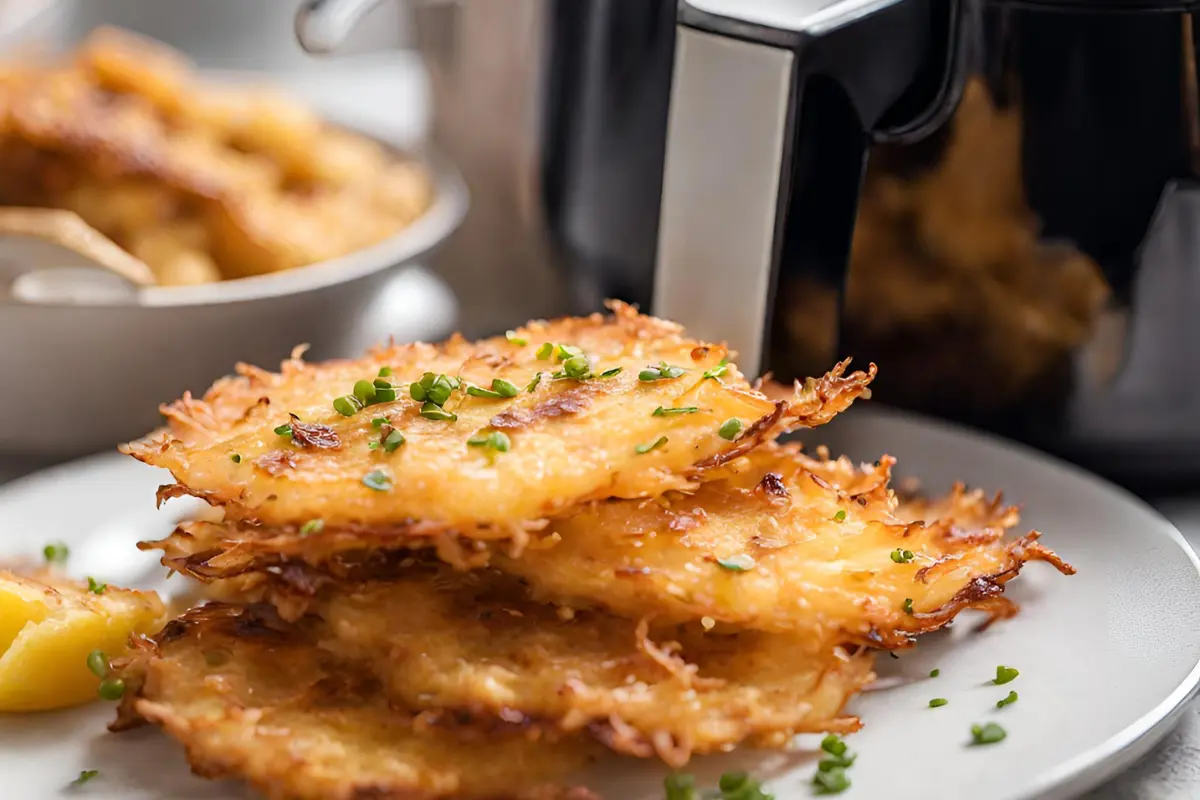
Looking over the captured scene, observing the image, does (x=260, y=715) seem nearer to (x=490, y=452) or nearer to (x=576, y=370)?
(x=490, y=452)

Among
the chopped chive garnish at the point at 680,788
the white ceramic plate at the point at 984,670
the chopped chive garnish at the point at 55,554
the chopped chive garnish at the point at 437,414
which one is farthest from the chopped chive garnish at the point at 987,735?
the chopped chive garnish at the point at 55,554

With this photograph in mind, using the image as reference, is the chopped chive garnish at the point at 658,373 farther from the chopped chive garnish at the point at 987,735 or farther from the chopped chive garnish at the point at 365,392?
the chopped chive garnish at the point at 987,735

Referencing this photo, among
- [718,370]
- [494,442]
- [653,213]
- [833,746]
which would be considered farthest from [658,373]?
[653,213]

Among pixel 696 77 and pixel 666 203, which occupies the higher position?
pixel 696 77

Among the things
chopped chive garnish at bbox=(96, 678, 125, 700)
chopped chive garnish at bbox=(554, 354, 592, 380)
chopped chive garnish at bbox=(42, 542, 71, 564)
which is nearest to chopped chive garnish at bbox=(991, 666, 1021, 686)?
chopped chive garnish at bbox=(554, 354, 592, 380)

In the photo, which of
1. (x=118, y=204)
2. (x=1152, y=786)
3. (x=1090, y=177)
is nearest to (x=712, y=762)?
(x=1152, y=786)

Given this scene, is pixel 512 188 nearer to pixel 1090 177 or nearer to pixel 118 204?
pixel 118 204
